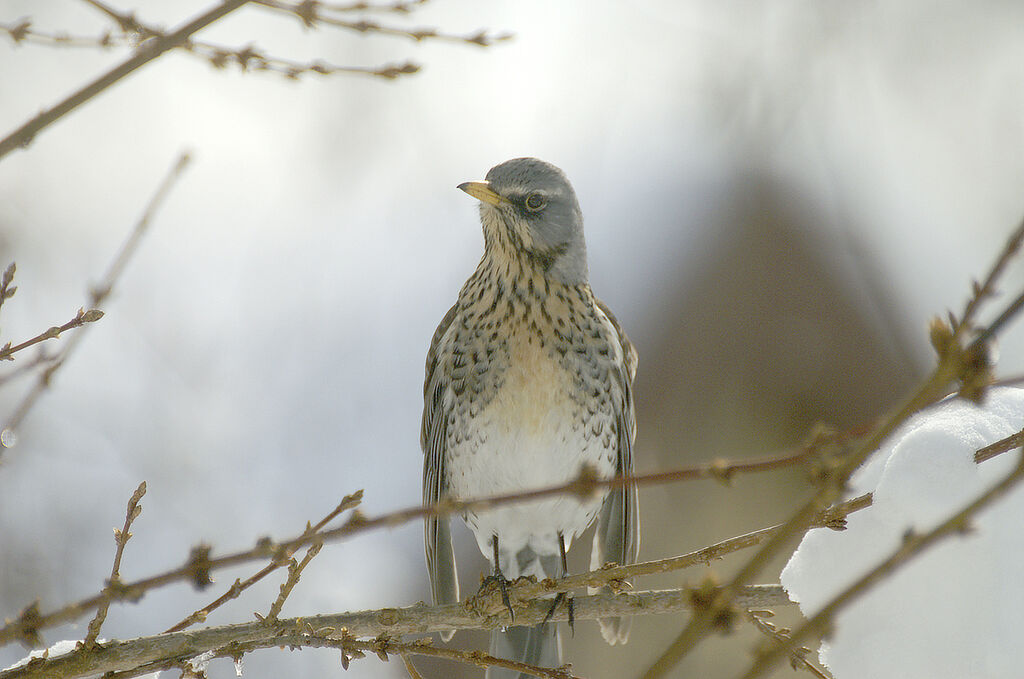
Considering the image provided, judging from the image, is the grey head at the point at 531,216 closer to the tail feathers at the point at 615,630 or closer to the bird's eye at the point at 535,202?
the bird's eye at the point at 535,202

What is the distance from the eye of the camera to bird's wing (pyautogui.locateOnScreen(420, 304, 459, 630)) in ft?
14.0

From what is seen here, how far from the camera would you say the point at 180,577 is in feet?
4.64

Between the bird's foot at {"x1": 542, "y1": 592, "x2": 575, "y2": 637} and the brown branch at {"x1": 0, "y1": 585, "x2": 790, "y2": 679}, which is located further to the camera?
the bird's foot at {"x1": 542, "y1": 592, "x2": 575, "y2": 637}

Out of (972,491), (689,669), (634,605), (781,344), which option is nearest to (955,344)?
(972,491)

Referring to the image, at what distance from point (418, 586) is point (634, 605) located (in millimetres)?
3910

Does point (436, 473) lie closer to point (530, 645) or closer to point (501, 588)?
point (530, 645)

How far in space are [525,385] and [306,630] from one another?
65.7 inches

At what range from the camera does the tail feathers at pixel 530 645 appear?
161 inches

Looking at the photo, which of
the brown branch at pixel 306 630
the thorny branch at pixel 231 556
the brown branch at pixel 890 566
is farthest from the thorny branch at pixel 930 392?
the brown branch at pixel 306 630

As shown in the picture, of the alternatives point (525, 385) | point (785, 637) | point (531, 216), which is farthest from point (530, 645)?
point (785, 637)

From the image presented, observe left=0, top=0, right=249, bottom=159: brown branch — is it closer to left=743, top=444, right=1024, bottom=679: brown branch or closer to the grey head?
left=743, top=444, right=1024, bottom=679: brown branch

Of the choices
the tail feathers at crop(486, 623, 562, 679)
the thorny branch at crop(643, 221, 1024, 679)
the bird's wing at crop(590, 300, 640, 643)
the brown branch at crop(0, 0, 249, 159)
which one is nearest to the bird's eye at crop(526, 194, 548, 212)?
the bird's wing at crop(590, 300, 640, 643)

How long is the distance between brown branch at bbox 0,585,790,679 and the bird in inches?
37.5

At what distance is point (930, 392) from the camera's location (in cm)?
103
